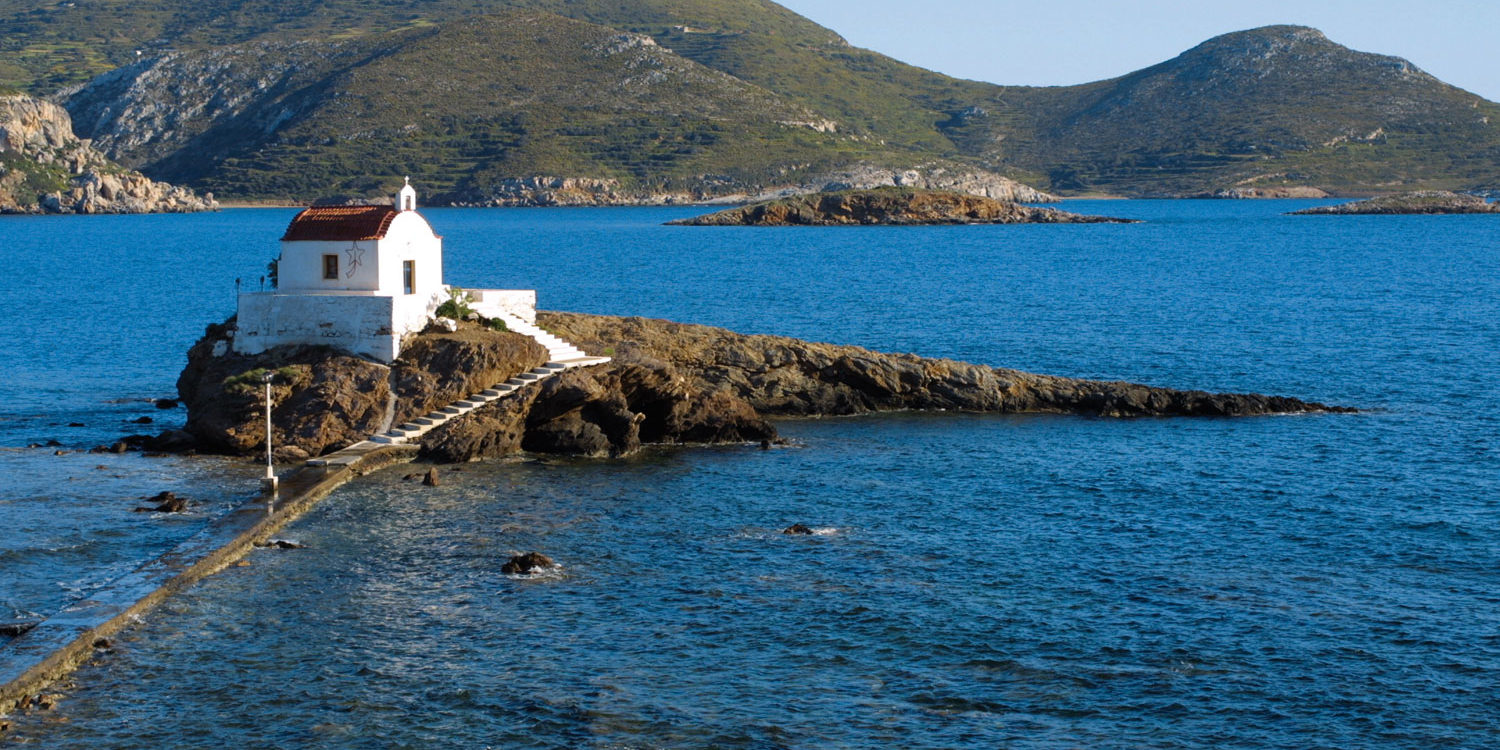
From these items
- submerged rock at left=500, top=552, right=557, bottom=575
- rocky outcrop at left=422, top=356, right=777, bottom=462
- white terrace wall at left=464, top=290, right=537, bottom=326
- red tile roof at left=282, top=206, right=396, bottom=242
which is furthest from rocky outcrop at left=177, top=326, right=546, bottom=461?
submerged rock at left=500, top=552, right=557, bottom=575

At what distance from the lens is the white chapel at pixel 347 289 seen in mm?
42250

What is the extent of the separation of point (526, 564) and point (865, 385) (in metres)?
20.9

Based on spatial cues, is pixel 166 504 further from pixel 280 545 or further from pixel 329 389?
pixel 329 389

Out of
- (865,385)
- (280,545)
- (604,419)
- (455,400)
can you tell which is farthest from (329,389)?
(865,385)

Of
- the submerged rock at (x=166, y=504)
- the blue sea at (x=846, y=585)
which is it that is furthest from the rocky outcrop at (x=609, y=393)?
the submerged rock at (x=166, y=504)

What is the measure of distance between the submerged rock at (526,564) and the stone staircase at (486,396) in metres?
10.1

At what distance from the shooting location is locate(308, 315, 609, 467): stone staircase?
3885 centimetres

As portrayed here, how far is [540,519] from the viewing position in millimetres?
33125

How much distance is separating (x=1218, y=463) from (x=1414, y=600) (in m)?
12.6

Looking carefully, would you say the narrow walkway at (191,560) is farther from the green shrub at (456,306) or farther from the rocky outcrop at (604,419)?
the green shrub at (456,306)

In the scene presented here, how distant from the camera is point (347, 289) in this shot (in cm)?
4353

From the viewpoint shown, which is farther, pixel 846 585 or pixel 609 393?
pixel 609 393

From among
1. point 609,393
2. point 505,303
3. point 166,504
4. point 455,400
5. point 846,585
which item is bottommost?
point 846,585

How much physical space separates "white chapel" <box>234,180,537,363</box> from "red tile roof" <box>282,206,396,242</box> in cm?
3
